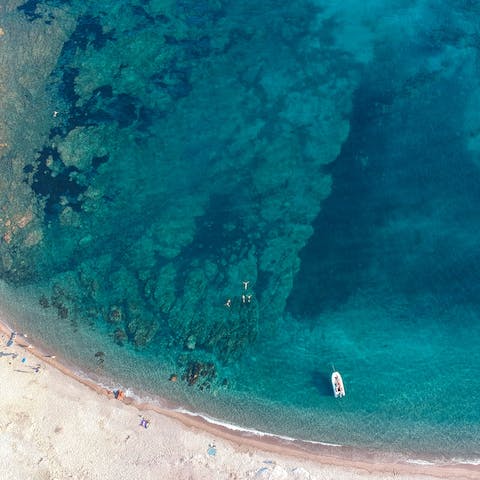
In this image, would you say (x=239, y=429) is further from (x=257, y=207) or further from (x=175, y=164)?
(x=175, y=164)

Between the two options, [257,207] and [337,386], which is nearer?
[337,386]

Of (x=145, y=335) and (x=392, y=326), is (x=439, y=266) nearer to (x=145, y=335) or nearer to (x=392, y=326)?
(x=392, y=326)

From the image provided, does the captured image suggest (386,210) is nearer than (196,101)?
Yes

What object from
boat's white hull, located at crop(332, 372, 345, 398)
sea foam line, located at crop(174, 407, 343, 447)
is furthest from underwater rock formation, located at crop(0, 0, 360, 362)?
boat's white hull, located at crop(332, 372, 345, 398)

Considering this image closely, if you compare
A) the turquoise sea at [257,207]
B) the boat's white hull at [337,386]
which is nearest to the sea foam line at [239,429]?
the turquoise sea at [257,207]

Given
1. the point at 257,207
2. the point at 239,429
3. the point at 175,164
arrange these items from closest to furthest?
1. the point at 239,429
2. the point at 257,207
3. the point at 175,164

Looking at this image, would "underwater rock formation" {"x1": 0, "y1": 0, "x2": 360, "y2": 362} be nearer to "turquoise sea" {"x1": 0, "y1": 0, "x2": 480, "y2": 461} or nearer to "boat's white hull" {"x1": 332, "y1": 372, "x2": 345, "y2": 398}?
"turquoise sea" {"x1": 0, "y1": 0, "x2": 480, "y2": 461}

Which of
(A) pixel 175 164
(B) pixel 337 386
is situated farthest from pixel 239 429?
(A) pixel 175 164

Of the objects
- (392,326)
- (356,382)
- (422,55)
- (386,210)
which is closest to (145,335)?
(356,382)
